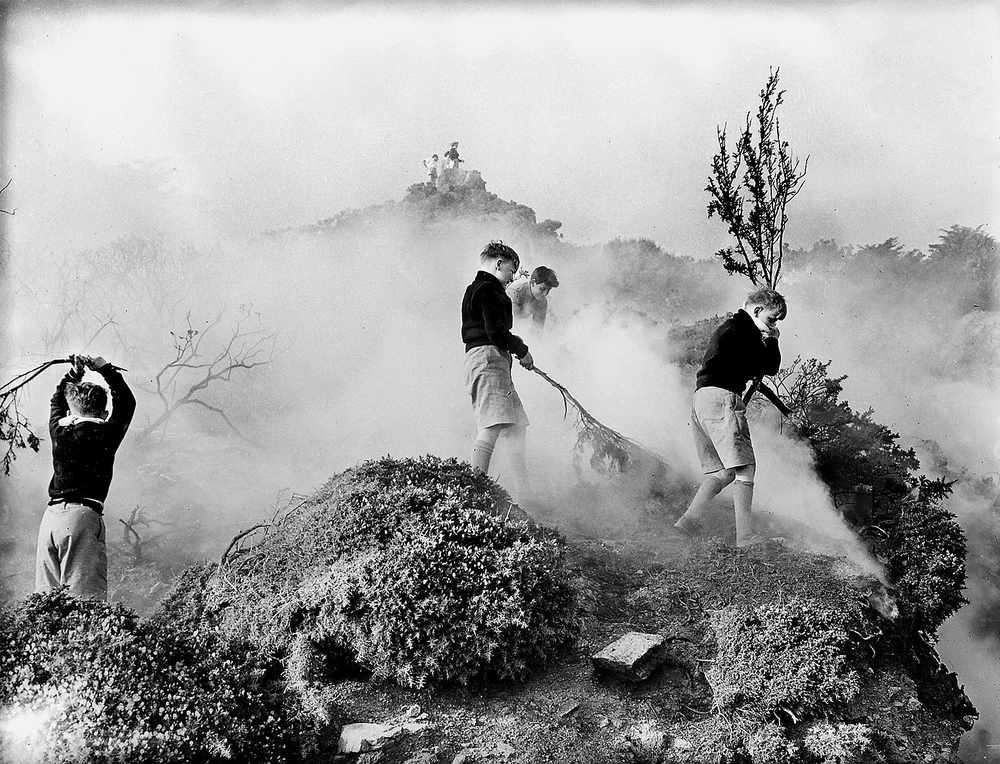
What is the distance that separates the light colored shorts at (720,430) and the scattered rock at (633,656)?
2.20 meters

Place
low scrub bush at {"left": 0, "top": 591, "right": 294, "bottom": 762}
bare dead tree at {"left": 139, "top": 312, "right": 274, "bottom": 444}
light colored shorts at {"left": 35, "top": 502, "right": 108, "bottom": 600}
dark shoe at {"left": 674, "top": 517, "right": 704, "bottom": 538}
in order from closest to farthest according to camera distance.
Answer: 1. low scrub bush at {"left": 0, "top": 591, "right": 294, "bottom": 762}
2. light colored shorts at {"left": 35, "top": 502, "right": 108, "bottom": 600}
3. dark shoe at {"left": 674, "top": 517, "right": 704, "bottom": 538}
4. bare dead tree at {"left": 139, "top": 312, "right": 274, "bottom": 444}

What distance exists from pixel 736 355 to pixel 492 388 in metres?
2.04

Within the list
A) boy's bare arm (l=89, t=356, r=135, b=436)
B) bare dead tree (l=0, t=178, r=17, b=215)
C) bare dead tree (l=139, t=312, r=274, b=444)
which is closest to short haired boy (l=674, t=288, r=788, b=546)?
bare dead tree (l=139, t=312, r=274, b=444)

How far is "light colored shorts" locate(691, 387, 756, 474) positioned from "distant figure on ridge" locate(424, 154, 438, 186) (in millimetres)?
4114

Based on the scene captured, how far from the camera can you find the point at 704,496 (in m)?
7.03

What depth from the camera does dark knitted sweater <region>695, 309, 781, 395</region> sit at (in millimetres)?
6891

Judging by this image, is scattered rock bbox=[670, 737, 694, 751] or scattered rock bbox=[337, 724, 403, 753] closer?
scattered rock bbox=[337, 724, 403, 753]

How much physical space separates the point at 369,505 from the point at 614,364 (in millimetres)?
5051

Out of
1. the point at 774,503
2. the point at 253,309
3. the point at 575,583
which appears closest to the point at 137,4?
the point at 253,309

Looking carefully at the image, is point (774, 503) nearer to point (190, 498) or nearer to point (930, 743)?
point (930, 743)

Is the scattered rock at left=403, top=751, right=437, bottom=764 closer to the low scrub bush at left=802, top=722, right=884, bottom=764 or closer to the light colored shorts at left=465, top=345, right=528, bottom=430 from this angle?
the low scrub bush at left=802, top=722, right=884, bottom=764

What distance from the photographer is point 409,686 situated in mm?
4562

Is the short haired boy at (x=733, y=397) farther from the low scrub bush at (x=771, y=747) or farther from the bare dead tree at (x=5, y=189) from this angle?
the bare dead tree at (x=5, y=189)

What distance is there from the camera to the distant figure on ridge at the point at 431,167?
9.23 metres
